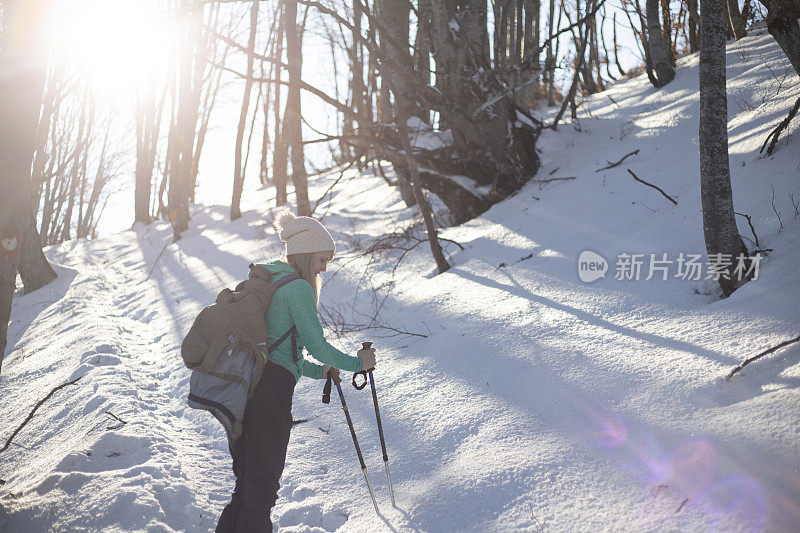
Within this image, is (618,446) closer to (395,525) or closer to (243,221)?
(395,525)

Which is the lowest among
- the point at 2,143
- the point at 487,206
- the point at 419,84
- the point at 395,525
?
the point at 395,525

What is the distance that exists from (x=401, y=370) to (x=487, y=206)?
13.9 feet

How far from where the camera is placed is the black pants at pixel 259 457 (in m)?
2.25

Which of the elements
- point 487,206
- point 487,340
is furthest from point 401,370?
point 487,206

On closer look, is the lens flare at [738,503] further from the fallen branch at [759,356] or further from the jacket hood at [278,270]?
the jacket hood at [278,270]

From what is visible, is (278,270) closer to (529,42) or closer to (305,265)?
(305,265)

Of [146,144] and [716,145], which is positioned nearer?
[716,145]

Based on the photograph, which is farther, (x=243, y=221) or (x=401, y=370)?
(x=243, y=221)

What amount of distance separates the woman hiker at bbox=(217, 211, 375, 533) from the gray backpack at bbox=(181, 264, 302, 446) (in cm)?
9

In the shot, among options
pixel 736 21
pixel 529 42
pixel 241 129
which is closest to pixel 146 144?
pixel 241 129

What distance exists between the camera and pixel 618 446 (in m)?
2.57

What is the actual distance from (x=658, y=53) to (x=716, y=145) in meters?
7.84

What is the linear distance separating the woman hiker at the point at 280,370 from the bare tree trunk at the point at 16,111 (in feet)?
5.39

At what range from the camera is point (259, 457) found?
2279mm
